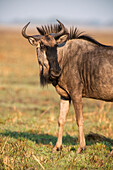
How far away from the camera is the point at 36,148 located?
4.82 m

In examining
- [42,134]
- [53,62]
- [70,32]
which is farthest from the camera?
[42,134]

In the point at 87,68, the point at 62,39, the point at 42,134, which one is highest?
the point at 62,39

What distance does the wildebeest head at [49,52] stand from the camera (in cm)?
452

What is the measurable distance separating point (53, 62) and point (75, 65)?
52 cm

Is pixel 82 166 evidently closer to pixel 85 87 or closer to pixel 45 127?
pixel 85 87

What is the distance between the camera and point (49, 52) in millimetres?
4582

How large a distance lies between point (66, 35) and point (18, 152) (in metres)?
2.26

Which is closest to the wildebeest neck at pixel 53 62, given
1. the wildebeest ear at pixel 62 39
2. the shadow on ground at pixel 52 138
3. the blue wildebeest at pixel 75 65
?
the blue wildebeest at pixel 75 65

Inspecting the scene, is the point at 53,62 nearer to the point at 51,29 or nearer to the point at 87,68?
the point at 87,68

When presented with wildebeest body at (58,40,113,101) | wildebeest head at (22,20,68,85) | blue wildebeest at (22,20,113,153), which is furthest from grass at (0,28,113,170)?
wildebeest head at (22,20,68,85)

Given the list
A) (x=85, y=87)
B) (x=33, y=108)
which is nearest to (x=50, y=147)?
(x=85, y=87)

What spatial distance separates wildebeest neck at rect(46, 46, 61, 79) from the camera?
448 centimetres

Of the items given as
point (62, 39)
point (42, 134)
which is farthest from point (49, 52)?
point (42, 134)

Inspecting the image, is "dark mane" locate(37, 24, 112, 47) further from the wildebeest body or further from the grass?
the grass
